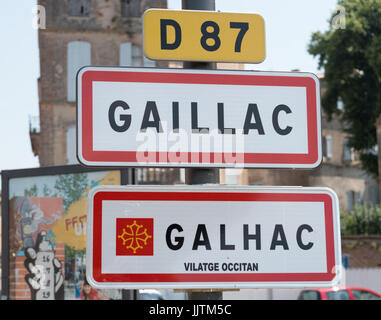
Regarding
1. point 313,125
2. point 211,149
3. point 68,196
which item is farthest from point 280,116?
point 68,196

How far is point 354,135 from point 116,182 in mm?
30274

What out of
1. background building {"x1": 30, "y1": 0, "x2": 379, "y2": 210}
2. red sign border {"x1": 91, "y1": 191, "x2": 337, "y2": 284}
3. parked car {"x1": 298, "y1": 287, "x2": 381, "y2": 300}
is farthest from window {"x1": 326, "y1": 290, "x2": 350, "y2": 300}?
red sign border {"x1": 91, "y1": 191, "x2": 337, "y2": 284}

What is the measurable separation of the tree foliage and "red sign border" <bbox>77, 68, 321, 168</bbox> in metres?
33.8

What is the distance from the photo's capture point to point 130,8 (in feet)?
112

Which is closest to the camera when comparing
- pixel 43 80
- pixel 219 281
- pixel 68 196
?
pixel 219 281

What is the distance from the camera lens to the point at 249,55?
2934mm

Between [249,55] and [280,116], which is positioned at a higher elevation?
[249,55]

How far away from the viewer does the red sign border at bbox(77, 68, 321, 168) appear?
2.74 meters

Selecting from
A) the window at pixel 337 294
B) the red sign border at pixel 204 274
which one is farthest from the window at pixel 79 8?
the red sign border at pixel 204 274

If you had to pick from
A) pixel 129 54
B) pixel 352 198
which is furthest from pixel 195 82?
pixel 352 198

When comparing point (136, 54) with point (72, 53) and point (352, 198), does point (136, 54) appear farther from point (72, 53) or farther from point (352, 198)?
point (352, 198)

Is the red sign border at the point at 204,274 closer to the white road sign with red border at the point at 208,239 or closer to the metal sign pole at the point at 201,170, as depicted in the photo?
the white road sign with red border at the point at 208,239

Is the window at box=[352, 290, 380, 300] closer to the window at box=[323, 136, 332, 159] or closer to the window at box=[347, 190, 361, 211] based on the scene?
the window at box=[323, 136, 332, 159]

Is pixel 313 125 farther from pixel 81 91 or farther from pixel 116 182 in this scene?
pixel 116 182
